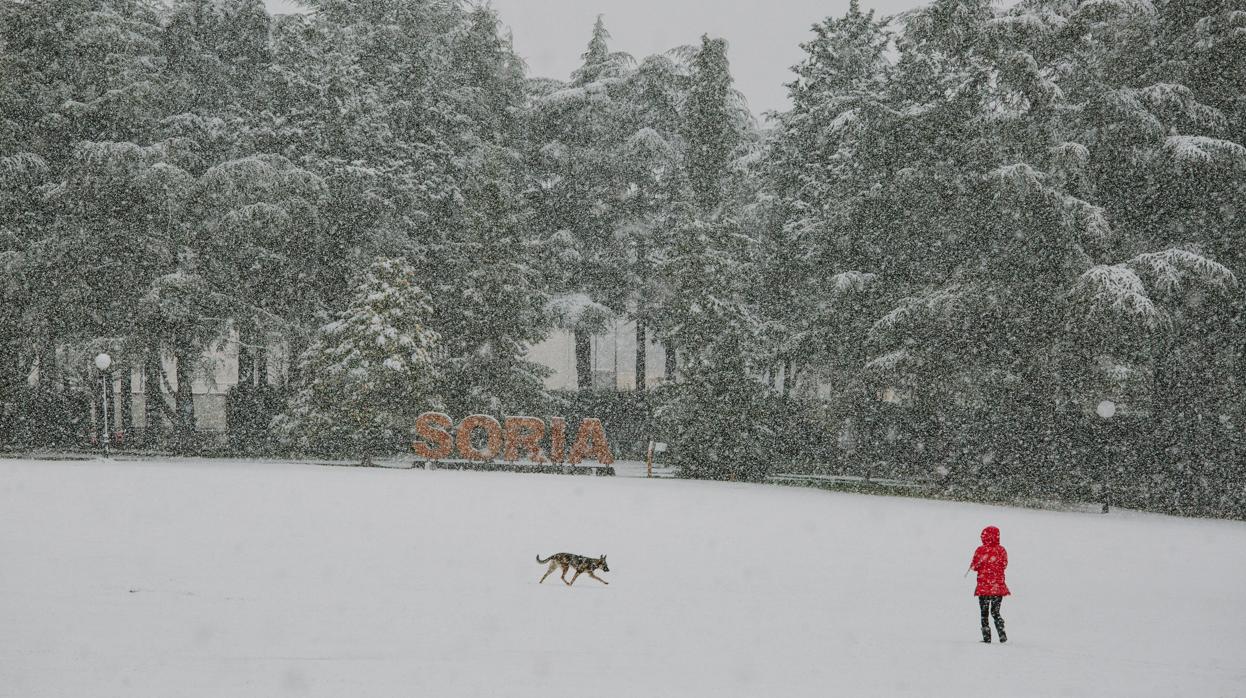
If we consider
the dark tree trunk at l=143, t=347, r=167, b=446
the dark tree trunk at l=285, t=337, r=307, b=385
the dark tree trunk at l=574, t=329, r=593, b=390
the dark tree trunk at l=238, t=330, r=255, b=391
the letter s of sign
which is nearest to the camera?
the letter s of sign

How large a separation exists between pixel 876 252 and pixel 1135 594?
18.1m

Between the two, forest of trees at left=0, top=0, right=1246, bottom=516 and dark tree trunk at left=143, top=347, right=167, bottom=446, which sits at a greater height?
forest of trees at left=0, top=0, right=1246, bottom=516

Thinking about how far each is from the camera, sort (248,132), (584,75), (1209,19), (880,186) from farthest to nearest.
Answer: (584,75) → (248,132) → (880,186) → (1209,19)

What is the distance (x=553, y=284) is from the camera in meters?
39.8

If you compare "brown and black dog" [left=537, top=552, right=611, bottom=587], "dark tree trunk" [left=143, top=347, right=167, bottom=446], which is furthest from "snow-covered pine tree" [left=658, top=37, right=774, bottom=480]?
"brown and black dog" [left=537, top=552, right=611, bottom=587]

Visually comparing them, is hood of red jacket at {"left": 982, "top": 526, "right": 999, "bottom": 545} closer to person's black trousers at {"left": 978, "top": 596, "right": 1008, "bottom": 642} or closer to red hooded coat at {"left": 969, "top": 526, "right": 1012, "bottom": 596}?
red hooded coat at {"left": 969, "top": 526, "right": 1012, "bottom": 596}

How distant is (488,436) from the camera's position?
101 feet

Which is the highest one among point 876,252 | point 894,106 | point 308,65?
point 308,65

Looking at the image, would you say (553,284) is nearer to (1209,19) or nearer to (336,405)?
(336,405)

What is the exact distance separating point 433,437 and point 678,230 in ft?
29.5

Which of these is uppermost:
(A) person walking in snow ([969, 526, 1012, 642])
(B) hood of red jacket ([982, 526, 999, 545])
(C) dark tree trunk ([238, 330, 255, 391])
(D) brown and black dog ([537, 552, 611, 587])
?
(C) dark tree trunk ([238, 330, 255, 391])

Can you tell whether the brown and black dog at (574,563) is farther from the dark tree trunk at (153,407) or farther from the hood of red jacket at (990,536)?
the dark tree trunk at (153,407)

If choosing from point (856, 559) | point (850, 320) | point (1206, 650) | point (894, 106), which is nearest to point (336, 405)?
point (850, 320)

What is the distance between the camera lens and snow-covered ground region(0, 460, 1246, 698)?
26.6 ft
